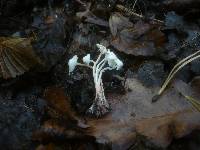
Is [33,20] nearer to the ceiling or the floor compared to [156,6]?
nearer to the floor

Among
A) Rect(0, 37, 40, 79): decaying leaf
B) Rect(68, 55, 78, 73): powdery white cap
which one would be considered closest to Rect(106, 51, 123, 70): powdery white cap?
Rect(68, 55, 78, 73): powdery white cap

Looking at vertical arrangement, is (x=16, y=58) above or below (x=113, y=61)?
below

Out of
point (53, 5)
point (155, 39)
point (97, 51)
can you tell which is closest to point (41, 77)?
point (97, 51)

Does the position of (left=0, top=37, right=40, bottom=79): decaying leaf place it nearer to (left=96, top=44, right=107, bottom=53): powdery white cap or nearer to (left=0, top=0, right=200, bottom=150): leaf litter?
A: (left=0, top=0, right=200, bottom=150): leaf litter

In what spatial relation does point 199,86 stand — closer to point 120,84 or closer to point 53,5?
point 120,84

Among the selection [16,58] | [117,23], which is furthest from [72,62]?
[117,23]

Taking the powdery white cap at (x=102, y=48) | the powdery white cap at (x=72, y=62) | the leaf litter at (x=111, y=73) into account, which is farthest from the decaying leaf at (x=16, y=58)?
the powdery white cap at (x=102, y=48)

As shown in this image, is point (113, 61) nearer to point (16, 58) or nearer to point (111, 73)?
point (111, 73)
